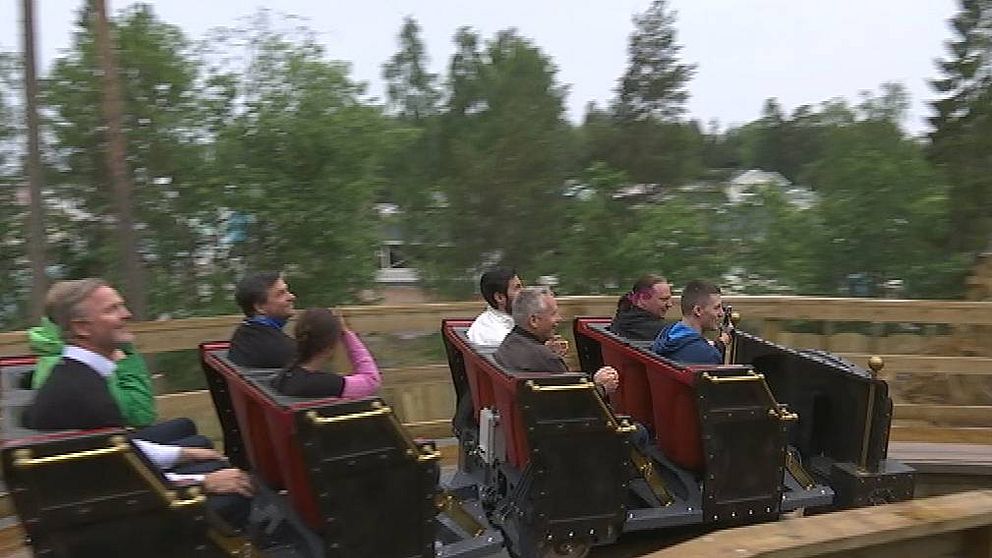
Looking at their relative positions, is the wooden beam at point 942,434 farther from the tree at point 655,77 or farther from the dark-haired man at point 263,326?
the tree at point 655,77

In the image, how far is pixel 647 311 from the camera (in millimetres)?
4336

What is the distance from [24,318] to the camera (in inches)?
266

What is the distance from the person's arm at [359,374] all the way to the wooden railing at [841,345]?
5.10 feet

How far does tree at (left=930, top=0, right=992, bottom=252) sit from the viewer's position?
9188mm

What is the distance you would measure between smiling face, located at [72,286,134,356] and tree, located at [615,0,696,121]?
12193mm

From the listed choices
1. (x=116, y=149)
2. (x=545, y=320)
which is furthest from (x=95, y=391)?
(x=116, y=149)

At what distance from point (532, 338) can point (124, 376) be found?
1514 millimetres

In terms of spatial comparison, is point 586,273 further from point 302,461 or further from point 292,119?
point 302,461

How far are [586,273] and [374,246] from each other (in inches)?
103

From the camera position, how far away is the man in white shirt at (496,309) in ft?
13.9

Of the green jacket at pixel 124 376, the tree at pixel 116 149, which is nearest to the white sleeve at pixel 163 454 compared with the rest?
the green jacket at pixel 124 376

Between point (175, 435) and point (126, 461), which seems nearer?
point (126, 461)

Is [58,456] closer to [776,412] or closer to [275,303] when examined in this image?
[275,303]

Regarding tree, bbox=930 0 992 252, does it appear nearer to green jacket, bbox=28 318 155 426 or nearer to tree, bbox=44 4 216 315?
tree, bbox=44 4 216 315
